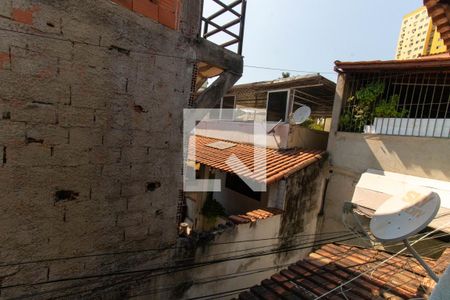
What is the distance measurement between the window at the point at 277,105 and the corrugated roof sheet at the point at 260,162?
2.25 meters

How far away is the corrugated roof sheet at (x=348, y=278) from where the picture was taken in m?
4.25

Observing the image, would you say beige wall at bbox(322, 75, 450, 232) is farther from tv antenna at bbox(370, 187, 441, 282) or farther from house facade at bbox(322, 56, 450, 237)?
tv antenna at bbox(370, 187, 441, 282)

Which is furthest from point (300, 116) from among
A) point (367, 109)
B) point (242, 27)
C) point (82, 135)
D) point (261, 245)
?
point (82, 135)

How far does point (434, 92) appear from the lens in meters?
6.70

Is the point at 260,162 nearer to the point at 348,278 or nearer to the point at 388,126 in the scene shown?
the point at 388,126

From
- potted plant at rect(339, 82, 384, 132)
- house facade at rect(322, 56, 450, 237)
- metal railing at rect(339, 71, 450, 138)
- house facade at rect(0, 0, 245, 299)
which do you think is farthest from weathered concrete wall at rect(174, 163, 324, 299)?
metal railing at rect(339, 71, 450, 138)

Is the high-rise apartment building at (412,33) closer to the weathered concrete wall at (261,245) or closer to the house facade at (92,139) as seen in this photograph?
the weathered concrete wall at (261,245)

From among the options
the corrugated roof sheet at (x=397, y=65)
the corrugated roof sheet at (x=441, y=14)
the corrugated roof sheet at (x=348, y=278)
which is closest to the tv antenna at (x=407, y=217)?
the corrugated roof sheet at (x=348, y=278)

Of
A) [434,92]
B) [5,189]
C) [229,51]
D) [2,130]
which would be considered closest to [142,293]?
[5,189]

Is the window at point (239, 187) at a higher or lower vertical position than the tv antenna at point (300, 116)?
lower

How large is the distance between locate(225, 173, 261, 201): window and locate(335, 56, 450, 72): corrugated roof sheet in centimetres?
560

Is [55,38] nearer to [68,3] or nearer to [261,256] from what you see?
[68,3]

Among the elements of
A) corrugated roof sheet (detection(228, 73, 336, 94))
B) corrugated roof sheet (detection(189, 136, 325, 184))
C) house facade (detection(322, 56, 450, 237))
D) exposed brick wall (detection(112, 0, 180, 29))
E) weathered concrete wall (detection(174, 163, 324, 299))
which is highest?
corrugated roof sheet (detection(228, 73, 336, 94))

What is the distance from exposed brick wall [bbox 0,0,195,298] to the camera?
2787 millimetres
